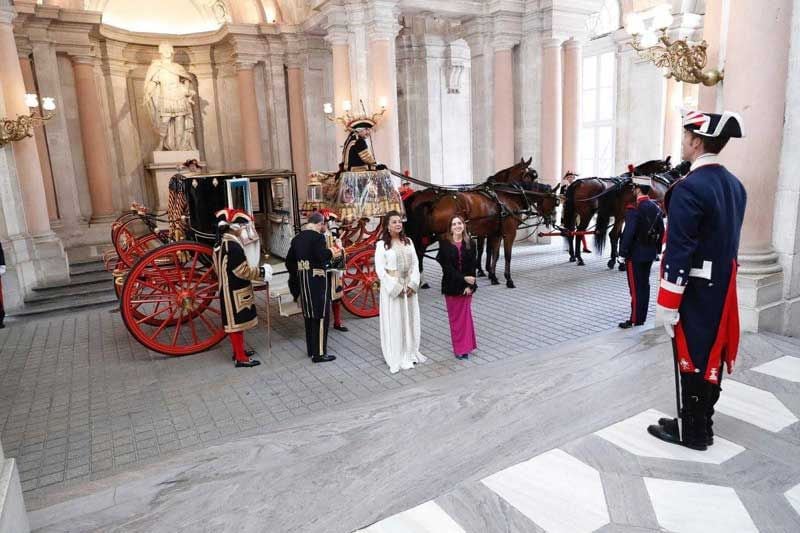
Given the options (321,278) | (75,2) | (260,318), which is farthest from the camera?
(75,2)

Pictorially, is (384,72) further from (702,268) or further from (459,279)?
(702,268)

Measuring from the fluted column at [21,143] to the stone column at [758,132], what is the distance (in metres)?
10.9

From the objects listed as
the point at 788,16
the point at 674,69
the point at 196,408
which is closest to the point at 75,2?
the point at 196,408

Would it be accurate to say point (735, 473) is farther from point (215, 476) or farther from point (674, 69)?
point (674, 69)

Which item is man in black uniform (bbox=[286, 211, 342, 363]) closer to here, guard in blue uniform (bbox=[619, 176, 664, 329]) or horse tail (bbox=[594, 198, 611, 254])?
guard in blue uniform (bbox=[619, 176, 664, 329])

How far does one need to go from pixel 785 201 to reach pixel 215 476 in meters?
6.01

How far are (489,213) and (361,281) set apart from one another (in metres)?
2.87

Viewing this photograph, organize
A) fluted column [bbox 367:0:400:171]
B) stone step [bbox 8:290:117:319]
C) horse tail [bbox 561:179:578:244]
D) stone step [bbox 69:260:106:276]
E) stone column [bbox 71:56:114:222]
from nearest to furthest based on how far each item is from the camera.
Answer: stone step [bbox 8:290:117:319], stone step [bbox 69:260:106:276], horse tail [bbox 561:179:578:244], fluted column [bbox 367:0:400:171], stone column [bbox 71:56:114:222]

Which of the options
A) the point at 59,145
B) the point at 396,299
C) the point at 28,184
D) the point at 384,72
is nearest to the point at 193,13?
the point at 59,145

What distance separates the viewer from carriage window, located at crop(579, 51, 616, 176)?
18.6m

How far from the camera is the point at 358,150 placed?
24.5 feet

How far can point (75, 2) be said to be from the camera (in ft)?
42.1

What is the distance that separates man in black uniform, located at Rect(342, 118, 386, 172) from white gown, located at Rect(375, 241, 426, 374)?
7.01ft

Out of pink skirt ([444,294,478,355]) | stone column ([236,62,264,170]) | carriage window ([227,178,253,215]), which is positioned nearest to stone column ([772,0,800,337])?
pink skirt ([444,294,478,355])
